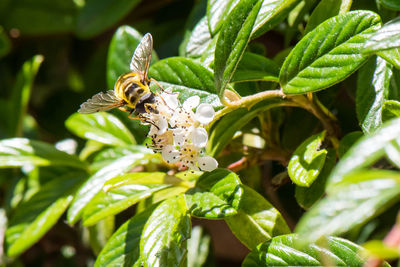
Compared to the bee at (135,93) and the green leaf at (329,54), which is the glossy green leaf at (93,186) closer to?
the bee at (135,93)

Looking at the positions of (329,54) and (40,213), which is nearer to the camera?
(329,54)

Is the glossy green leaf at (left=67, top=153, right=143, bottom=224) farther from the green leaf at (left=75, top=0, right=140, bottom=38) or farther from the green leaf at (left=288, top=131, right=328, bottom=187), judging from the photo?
the green leaf at (left=75, top=0, right=140, bottom=38)

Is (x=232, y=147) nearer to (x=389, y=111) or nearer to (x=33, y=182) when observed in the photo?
(x=389, y=111)

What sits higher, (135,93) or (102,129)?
(135,93)

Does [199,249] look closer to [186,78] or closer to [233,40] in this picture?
[186,78]

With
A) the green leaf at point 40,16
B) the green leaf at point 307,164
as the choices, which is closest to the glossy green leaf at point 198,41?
the green leaf at point 307,164

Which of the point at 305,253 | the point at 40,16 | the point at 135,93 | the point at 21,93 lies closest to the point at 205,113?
the point at 135,93

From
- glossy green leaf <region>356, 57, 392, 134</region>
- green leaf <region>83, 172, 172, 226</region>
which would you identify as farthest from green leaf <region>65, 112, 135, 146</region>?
glossy green leaf <region>356, 57, 392, 134</region>

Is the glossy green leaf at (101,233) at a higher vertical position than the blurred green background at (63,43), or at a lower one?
lower
